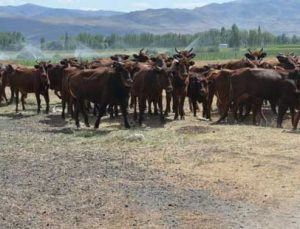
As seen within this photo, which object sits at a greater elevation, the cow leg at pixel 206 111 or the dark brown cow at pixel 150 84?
the dark brown cow at pixel 150 84

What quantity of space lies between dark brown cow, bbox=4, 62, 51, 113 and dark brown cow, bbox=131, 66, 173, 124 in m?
4.82

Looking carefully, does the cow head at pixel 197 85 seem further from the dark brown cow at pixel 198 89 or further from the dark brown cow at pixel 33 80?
the dark brown cow at pixel 33 80

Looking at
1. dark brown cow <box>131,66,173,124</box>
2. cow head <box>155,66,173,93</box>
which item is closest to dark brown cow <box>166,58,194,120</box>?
dark brown cow <box>131,66,173,124</box>

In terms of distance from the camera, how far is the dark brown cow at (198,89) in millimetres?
23312

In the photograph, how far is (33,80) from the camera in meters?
25.7

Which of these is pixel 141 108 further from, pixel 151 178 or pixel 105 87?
pixel 151 178

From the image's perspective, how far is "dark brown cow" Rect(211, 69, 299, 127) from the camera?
20344 millimetres

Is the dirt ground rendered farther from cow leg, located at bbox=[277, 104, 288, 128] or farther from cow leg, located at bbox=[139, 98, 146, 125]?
cow leg, located at bbox=[277, 104, 288, 128]

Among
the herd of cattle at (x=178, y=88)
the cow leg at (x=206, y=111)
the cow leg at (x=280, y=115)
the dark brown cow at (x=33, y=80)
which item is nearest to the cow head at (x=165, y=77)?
the herd of cattle at (x=178, y=88)

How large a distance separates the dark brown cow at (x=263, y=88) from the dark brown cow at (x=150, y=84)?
206 centimetres

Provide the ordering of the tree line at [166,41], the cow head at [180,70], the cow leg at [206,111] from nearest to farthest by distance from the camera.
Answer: the cow head at [180,70] → the cow leg at [206,111] → the tree line at [166,41]

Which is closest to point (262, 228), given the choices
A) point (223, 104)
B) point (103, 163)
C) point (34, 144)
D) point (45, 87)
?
point (103, 163)

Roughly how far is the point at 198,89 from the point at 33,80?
6.61 meters

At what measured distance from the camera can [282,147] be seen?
50.7 ft
